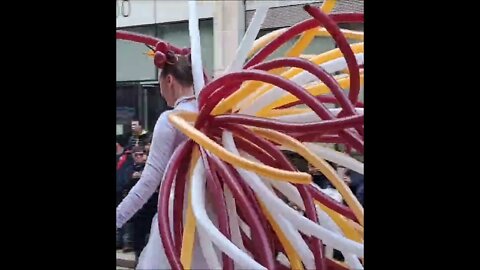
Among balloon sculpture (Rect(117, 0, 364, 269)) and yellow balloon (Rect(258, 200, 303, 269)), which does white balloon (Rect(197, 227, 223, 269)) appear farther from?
yellow balloon (Rect(258, 200, 303, 269))

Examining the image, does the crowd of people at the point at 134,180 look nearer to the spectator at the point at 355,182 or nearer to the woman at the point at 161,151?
the woman at the point at 161,151

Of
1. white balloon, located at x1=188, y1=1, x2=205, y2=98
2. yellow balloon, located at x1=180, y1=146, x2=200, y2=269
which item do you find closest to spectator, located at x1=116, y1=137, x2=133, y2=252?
yellow balloon, located at x1=180, y1=146, x2=200, y2=269

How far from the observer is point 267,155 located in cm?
163

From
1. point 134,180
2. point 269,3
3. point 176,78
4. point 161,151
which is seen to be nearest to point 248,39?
point 269,3

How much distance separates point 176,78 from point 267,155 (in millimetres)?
305

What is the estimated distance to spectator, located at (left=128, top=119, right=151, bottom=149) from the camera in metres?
1.65

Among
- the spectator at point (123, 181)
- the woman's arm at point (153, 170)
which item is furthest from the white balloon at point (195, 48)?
the spectator at point (123, 181)

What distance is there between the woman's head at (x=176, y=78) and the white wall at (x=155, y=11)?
95mm

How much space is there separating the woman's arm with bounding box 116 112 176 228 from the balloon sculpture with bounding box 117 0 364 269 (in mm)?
20

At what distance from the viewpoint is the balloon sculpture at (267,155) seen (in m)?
1.56

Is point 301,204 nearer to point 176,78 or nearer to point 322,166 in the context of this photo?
point 322,166
